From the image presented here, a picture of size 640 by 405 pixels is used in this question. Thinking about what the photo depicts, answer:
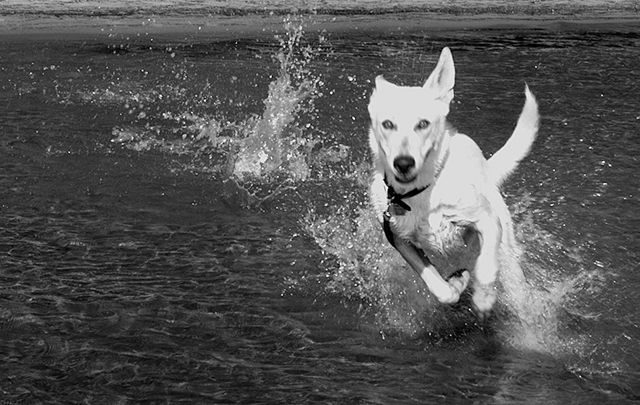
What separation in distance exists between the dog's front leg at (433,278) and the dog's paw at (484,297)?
93 millimetres

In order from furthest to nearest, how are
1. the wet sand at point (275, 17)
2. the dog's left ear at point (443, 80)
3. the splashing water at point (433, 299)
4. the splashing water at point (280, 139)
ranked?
the wet sand at point (275, 17) → the splashing water at point (280, 139) → the splashing water at point (433, 299) → the dog's left ear at point (443, 80)

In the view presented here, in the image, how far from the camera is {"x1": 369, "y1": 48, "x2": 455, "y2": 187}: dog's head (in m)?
5.25

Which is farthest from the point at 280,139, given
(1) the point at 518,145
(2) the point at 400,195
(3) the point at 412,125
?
(3) the point at 412,125

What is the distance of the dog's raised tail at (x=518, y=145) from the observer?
6.24 meters

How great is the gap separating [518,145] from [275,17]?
10.9 metres

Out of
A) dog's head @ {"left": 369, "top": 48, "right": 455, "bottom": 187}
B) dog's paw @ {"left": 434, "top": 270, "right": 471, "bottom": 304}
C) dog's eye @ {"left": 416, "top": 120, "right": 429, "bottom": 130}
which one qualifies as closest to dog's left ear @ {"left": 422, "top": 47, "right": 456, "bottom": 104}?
dog's head @ {"left": 369, "top": 48, "right": 455, "bottom": 187}

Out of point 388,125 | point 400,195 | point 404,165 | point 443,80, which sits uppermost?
point 443,80

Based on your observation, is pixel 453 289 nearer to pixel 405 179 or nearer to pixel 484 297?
pixel 484 297

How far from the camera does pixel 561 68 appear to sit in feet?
43.3

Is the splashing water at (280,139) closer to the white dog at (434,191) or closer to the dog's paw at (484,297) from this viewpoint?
the white dog at (434,191)

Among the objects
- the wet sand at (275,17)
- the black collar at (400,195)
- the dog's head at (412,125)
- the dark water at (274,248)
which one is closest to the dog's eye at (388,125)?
the dog's head at (412,125)

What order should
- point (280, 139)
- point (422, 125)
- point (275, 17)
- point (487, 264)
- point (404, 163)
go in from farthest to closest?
point (275, 17), point (280, 139), point (487, 264), point (422, 125), point (404, 163)

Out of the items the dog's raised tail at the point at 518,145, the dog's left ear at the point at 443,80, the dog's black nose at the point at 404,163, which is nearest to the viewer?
the dog's black nose at the point at 404,163

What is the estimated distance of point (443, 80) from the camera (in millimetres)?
5508
